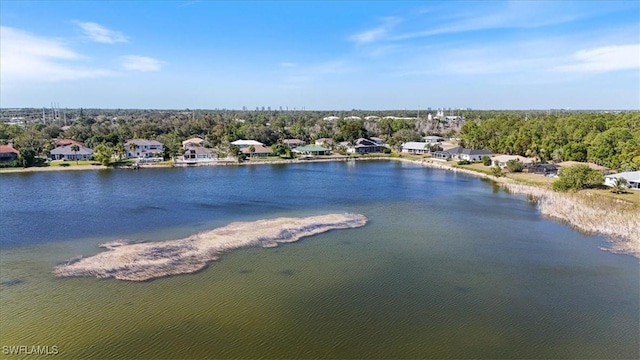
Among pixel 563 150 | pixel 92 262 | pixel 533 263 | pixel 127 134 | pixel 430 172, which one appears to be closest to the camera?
pixel 92 262

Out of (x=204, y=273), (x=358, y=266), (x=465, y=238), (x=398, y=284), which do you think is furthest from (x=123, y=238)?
(x=465, y=238)

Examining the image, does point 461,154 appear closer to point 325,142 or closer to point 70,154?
point 325,142

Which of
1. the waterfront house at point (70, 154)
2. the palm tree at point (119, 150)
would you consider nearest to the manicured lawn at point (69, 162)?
the waterfront house at point (70, 154)

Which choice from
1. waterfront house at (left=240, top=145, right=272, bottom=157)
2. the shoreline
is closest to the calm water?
the shoreline

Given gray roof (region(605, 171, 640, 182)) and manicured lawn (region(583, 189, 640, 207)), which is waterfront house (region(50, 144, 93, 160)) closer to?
manicured lawn (region(583, 189, 640, 207))

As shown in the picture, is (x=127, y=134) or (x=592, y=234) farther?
(x=127, y=134)

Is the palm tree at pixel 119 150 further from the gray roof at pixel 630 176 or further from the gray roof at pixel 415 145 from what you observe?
the gray roof at pixel 630 176

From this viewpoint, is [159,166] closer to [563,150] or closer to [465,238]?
[465,238]
